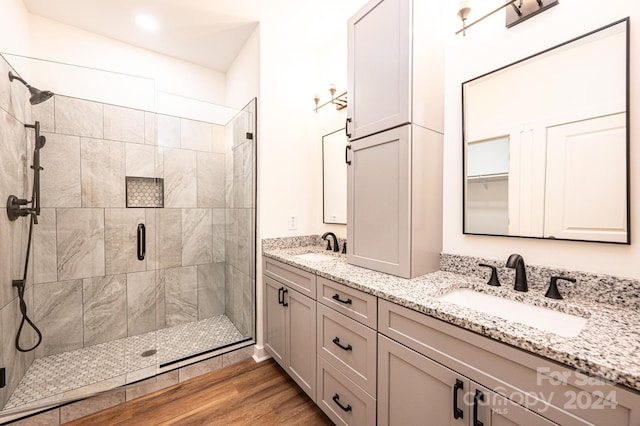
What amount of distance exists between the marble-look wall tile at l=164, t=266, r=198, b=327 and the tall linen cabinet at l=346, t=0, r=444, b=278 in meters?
2.00

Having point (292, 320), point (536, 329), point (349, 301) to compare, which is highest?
point (536, 329)

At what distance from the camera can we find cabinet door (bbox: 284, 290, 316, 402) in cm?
161

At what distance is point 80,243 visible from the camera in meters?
2.20

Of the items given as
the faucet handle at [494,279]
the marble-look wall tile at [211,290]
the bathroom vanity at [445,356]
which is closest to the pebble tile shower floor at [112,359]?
the marble-look wall tile at [211,290]

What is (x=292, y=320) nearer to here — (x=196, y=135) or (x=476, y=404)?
(x=476, y=404)

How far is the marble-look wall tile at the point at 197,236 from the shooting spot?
2701 millimetres

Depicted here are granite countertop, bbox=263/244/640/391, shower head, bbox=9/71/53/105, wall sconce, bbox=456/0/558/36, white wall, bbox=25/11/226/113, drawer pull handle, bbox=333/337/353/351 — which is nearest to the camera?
granite countertop, bbox=263/244/640/391

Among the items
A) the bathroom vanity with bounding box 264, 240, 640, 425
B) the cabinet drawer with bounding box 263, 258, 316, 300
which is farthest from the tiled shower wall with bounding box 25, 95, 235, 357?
the bathroom vanity with bounding box 264, 240, 640, 425

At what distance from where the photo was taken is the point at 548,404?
69 cm

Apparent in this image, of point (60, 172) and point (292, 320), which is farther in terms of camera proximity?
point (60, 172)

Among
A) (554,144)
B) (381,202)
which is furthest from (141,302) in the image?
(554,144)

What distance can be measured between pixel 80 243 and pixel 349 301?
2.43 metres

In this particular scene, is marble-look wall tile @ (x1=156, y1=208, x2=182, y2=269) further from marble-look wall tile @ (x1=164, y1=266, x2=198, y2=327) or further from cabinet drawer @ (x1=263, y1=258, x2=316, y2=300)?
cabinet drawer @ (x1=263, y1=258, x2=316, y2=300)

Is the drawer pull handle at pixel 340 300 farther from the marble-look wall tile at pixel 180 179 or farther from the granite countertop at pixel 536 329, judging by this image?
the marble-look wall tile at pixel 180 179
